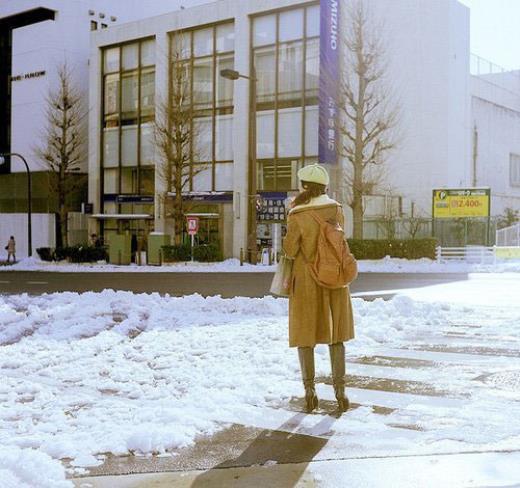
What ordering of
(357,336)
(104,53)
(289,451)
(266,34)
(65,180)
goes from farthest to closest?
(104,53) < (65,180) < (266,34) < (357,336) < (289,451)

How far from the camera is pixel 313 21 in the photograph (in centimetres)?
3322

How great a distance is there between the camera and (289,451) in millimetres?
4117

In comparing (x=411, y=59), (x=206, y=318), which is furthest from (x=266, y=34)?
(x=206, y=318)

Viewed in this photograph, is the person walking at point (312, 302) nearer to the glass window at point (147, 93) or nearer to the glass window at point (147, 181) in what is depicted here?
the glass window at point (147, 181)

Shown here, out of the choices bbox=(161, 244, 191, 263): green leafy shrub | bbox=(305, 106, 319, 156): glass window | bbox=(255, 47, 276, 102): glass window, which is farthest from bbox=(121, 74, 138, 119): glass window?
bbox=(305, 106, 319, 156): glass window

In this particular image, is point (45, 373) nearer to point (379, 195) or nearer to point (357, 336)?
point (357, 336)

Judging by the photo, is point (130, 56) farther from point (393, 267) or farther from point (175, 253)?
point (393, 267)

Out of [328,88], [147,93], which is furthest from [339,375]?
[147,93]

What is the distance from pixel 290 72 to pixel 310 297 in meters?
30.3

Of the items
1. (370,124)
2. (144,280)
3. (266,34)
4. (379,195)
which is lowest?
(144,280)

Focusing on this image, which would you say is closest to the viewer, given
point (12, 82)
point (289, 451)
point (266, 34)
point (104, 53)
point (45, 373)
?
point (289, 451)

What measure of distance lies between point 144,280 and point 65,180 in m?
20.4

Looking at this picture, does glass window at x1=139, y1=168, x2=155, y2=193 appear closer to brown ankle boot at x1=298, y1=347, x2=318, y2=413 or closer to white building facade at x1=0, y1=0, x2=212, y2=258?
white building facade at x1=0, y1=0, x2=212, y2=258

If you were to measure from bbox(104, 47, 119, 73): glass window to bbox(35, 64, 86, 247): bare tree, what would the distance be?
2.62 meters
